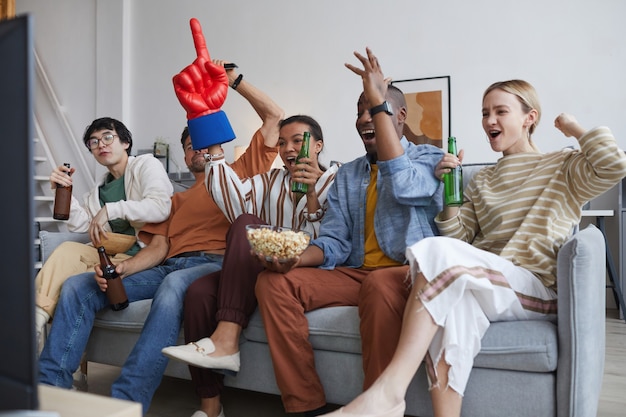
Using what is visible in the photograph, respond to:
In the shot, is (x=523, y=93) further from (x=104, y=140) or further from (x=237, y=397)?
(x=104, y=140)

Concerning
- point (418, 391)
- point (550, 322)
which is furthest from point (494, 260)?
point (418, 391)

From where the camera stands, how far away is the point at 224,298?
194 cm

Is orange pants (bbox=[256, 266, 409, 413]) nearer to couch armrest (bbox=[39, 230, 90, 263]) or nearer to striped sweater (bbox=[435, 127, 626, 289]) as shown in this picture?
striped sweater (bbox=[435, 127, 626, 289])

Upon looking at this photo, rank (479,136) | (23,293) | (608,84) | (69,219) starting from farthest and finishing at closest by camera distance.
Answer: (479,136) → (608,84) → (69,219) → (23,293)

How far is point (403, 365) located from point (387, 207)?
2.16ft

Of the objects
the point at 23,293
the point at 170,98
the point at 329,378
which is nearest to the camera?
the point at 23,293

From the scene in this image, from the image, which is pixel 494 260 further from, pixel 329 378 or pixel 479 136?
pixel 479 136

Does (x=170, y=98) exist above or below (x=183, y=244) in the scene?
above

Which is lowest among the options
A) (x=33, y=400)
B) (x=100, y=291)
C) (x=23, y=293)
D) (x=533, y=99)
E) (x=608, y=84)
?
(x=100, y=291)

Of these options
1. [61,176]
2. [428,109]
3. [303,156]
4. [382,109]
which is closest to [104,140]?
[61,176]

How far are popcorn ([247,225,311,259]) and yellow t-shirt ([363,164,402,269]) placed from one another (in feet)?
1.06

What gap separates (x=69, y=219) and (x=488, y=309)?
2000 millimetres

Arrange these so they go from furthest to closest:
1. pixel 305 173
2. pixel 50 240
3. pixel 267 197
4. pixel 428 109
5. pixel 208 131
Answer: pixel 428 109, pixel 50 240, pixel 267 197, pixel 208 131, pixel 305 173

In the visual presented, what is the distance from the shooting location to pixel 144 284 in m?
2.33
